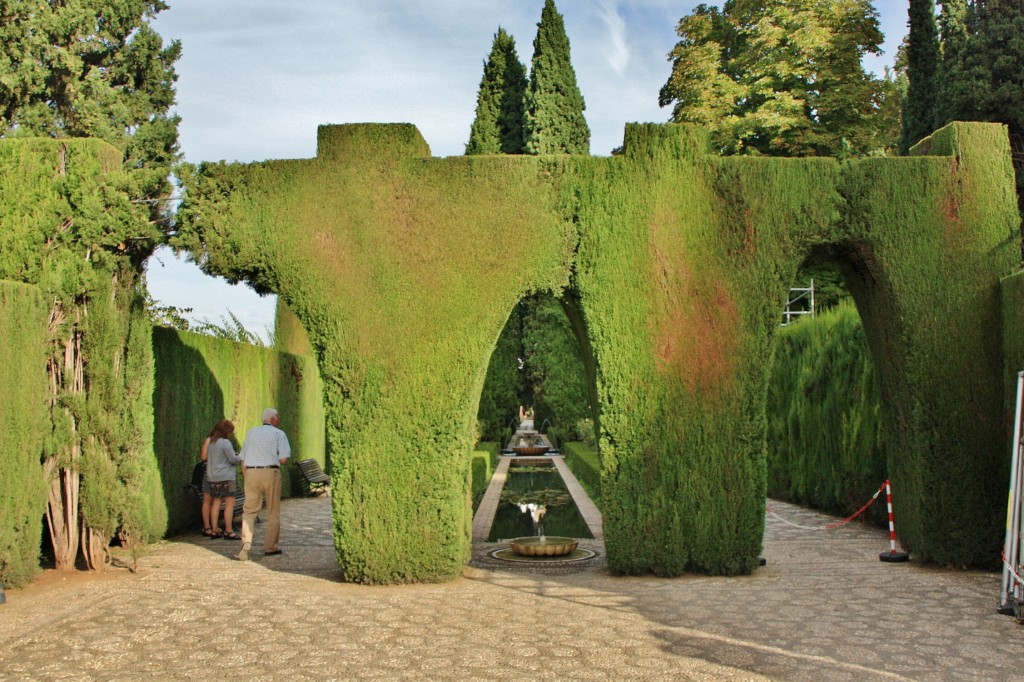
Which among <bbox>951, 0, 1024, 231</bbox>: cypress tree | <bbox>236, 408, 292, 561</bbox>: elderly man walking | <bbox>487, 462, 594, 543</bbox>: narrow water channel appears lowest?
<bbox>487, 462, 594, 543</bbox>: narrow water channel

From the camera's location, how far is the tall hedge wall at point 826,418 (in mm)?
12750

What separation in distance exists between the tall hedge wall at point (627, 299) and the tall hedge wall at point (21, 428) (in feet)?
5.31

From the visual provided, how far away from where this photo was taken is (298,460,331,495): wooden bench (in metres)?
17.3

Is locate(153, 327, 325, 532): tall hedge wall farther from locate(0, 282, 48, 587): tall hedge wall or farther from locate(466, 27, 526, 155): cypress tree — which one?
locate(466, 27, 526, 155): cypress tree

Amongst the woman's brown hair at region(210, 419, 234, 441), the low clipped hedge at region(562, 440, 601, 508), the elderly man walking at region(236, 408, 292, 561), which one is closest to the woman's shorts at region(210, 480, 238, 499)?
the woman's brown hair at region(210, 419, 234, 441)

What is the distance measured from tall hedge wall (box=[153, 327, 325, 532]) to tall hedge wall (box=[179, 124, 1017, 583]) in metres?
3.88

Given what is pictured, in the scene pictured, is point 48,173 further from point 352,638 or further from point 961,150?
point 961,150

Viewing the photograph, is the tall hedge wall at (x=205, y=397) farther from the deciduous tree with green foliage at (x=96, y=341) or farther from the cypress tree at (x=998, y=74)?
the cypress tree at (x=998, y=74)

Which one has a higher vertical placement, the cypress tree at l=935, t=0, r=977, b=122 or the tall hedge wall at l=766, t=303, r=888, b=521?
the cypress tree at l=935, t=0, r=977, b=122

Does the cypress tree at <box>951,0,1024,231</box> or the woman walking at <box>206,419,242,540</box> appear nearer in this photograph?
the woman walking at <box>206,419,242,540</box>

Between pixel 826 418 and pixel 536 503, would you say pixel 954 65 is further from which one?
pixel 536 503

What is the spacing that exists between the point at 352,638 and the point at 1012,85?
85.5 ft

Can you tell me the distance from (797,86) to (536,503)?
1851cm

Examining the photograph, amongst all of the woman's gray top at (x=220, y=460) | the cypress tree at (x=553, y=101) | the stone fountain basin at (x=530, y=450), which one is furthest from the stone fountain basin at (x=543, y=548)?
the cypress tree at (x=553, y=101)
